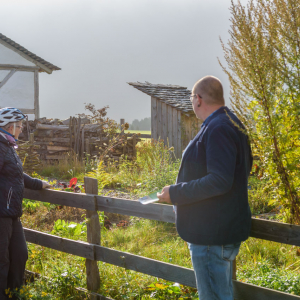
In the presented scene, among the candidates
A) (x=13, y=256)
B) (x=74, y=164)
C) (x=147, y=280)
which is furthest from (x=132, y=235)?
(x=74, y=164)

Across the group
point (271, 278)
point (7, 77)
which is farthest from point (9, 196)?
point (7, 77)

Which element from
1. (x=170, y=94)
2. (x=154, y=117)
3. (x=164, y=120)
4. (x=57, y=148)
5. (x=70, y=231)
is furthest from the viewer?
(x=57, y=148)

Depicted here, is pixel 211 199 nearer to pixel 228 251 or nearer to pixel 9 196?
pixel 228 251

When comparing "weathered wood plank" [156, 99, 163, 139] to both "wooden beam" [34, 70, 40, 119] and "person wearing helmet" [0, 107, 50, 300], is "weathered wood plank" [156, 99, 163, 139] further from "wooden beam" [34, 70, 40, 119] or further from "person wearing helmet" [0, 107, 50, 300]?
"person wearing helmet" [0, 107, 50, 300]

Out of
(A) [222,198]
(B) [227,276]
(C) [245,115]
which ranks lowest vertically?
(B) [227,276]

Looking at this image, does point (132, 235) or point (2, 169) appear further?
point (132, 235)

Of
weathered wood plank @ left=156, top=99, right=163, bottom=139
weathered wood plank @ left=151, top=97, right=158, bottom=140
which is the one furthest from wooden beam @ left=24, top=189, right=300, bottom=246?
weathered wood plank @ left=151, top=97, right=158, bottom=140

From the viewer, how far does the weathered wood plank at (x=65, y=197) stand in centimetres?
368

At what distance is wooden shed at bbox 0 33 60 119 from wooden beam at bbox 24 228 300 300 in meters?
14.0

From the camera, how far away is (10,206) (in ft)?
10.9

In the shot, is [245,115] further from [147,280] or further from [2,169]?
[2,169]

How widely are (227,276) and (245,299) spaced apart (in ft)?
1.91

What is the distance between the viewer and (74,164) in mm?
12758

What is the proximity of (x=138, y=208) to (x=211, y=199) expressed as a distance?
1.25 m
